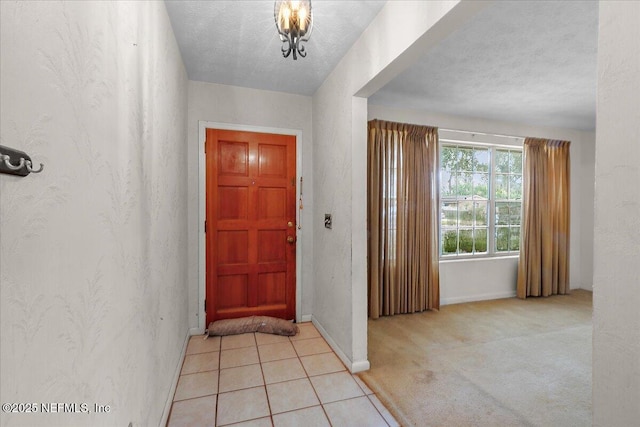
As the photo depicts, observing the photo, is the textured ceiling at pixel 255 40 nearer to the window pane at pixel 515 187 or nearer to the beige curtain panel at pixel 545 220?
the window pane at pixel 515 187

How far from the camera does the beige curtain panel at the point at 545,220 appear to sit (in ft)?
13.5

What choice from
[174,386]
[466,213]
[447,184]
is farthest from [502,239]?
[174,386]

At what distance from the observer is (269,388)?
204cm

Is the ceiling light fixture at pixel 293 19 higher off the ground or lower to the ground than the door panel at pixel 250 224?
higher

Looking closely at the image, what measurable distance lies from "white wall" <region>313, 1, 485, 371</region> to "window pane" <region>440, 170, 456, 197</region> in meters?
1.87

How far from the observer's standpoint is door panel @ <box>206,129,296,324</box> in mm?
2969

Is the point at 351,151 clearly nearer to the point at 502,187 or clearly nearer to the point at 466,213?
the point at 466,213

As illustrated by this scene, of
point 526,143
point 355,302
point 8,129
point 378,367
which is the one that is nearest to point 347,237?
point 355,302

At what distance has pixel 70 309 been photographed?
73 centimetres

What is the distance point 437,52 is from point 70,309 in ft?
9.05

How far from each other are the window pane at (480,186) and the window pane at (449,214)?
39 cm

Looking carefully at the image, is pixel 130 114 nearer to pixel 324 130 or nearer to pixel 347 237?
pixel 347 237

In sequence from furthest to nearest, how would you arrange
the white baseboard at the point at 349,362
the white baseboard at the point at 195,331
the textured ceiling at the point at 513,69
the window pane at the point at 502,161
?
the window pane at the point at 502,161 < the white baseboard at the point at 195,331 < the white baseboard at the point at 349,362 < the textured ceiling at the point at 513,69

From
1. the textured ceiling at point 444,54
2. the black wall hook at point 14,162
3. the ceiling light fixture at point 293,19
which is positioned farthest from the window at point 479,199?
the black wall hook at point 14,162
